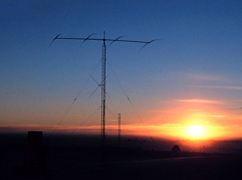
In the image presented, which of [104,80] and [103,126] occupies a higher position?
[104,80]

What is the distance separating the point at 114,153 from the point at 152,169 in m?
51.8

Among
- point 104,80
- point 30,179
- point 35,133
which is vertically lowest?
point 30,179

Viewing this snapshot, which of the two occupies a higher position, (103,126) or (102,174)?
(103,126)

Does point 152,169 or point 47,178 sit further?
point 152,169

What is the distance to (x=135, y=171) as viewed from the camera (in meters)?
30.1

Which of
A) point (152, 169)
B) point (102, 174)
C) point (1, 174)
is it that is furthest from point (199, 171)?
point (1, 174)

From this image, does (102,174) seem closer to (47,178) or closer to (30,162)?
(47,178)

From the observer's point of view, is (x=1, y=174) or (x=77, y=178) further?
(x=1, y=174)

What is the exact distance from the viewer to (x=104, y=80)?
39719 millimetres

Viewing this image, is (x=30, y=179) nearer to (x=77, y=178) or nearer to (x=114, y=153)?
(x=77, y=178)

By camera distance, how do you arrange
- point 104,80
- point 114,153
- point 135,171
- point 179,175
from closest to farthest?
point 179,175 < point 135,171 < point 104,80 < point 114,153

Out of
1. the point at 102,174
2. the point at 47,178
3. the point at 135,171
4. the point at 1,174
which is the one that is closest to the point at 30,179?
the point at 47,178

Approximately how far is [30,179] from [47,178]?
4.57 ft

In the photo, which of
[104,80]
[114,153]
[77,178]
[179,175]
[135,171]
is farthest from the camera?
[114,153]
